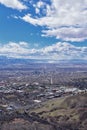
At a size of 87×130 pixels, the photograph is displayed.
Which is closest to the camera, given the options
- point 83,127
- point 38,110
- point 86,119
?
point 83,127

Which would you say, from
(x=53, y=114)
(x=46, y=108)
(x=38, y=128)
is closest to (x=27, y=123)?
(x=38, y=128)

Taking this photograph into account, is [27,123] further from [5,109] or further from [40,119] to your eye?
[5,109]

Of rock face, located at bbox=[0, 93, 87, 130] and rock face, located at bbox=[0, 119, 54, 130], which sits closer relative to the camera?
rock face, located at bbox=[0, 119, 54, 130]

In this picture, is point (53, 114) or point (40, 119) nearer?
point (40, 119)

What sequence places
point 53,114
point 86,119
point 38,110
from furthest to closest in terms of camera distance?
point 38,110 → point 53,114 → point 86,119

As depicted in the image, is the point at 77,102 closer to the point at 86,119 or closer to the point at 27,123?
the point at 86,119

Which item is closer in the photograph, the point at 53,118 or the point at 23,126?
the point at 23,126

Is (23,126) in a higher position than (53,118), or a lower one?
higher

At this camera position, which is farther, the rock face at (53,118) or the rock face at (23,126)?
the rock face at (53,118)

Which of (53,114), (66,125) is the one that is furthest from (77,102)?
(66,125)
